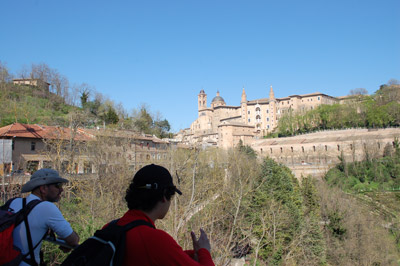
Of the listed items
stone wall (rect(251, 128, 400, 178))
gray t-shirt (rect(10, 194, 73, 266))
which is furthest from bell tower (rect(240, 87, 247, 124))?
gray t-shirt (rect(10, 194, 73, 266))

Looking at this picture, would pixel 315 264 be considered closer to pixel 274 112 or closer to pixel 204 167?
pixel 204 167

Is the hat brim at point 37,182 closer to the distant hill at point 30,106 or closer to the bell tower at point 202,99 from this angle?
the distant hill at point 30,106

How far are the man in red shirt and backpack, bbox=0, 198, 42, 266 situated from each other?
85 centimetres

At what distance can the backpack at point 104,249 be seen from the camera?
63.1 inches

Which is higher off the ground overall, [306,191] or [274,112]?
[274,112]

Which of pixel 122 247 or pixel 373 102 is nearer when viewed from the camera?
pixel 122 247

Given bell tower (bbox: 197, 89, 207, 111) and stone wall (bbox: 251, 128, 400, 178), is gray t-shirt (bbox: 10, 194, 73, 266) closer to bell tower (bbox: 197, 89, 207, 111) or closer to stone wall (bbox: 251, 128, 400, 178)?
stone wall (bbox: 251, 128, 400, 178)

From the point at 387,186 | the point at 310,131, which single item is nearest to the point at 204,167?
the point at 387,186

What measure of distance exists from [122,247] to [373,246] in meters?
22.8

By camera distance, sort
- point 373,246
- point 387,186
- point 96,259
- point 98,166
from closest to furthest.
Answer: point 96,259 < point 373,246 < point 98,166 < point 387,186

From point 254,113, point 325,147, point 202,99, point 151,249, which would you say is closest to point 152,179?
point 151,249

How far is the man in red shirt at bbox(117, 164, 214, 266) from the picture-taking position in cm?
158

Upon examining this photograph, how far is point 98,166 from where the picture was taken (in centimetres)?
2175

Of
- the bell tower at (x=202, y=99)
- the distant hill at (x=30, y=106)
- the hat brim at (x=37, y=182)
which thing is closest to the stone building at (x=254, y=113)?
the bell tower at (x=202, y=99)
